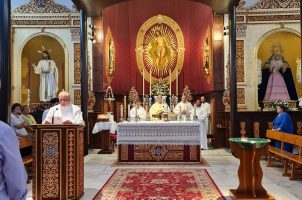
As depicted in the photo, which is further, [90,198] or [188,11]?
[188,11]

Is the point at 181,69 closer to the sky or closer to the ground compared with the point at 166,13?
closer to the ground

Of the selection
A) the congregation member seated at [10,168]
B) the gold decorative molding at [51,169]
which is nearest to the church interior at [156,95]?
the gold decorative molding at [51,169]

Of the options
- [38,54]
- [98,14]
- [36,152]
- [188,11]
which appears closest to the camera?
[36,152]

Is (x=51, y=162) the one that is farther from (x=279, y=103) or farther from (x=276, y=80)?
(x=276, y=80)

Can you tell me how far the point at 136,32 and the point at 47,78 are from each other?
441cm

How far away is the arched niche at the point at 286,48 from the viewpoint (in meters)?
13.9

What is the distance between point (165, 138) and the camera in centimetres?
902

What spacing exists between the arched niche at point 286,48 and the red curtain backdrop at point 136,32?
91.2 inches

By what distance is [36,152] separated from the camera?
5207 millimetres

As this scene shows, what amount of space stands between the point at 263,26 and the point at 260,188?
8.45 m

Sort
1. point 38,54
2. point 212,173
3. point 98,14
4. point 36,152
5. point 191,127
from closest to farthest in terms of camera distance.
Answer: point 36,152, point 212,173, point 191,127, point 98,14, point 38,54

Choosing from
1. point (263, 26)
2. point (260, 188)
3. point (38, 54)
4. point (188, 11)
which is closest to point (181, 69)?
point (188, 11)

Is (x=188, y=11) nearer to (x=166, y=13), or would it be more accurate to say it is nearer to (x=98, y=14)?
(x=166, y=13)

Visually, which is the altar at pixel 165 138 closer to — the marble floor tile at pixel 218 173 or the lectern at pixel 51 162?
the marble floor tile at pixel 218 173
